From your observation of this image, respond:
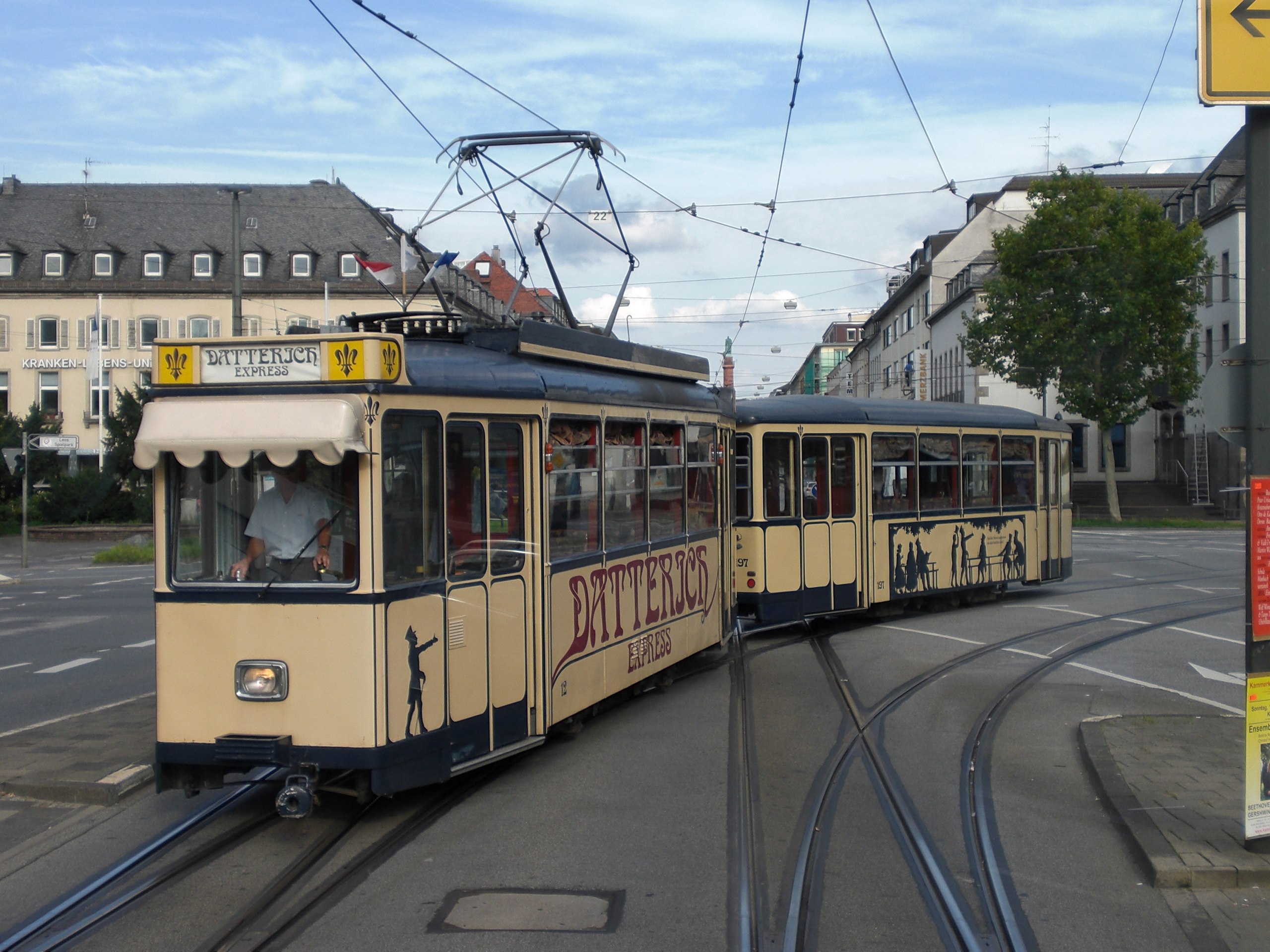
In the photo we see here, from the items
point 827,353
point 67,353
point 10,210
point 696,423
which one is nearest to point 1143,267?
point 696,423

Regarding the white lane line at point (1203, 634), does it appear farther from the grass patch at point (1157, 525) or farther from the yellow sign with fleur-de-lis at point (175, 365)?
the grass patch at point (1157, 525)

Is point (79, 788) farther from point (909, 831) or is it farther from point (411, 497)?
point (909, 831)

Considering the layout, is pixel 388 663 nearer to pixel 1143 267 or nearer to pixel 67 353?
pixel 1143 267

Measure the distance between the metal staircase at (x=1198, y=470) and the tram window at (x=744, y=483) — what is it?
39727 millimetres

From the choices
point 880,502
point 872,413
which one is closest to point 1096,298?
point 872,413

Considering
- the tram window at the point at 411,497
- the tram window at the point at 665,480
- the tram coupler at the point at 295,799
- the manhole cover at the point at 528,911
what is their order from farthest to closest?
1. the tram window at the point at 665,480
2. the tram window at the point at 411,497
3. the tram coupler at the point at 295,799
4. the manhole cover at the point at 528,911

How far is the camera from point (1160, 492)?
50812 mm

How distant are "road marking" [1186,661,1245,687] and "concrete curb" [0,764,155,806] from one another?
31.1ft

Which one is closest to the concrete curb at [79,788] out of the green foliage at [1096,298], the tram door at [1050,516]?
the tram door at [1050,516]

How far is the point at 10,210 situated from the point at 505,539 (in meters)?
64.9

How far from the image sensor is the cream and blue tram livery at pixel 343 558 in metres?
6.26

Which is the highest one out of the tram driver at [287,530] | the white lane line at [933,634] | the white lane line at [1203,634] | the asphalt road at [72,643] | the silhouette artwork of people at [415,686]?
the tram driver at [287,530]

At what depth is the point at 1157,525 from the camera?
42.8 meters

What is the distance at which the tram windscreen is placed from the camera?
6379 mm
